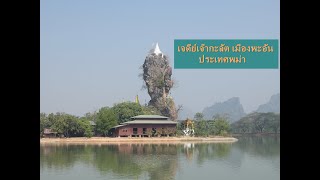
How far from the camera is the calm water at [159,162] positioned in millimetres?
7820

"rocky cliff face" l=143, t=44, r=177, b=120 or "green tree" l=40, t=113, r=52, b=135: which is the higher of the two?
"rocky cliff face" l=143, t=44, r=177, b=120

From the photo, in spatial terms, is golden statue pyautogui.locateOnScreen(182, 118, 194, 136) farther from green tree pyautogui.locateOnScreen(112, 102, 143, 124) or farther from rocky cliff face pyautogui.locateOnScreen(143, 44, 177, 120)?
rocky cliff face pyautogui.locateOnScreen(143, 44, 177, 120)

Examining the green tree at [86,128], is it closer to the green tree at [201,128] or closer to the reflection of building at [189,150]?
the reflection of building at [189,150]

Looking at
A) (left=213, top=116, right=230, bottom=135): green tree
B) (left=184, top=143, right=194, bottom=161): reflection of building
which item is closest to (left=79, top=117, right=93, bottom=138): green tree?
(left=184, top=143, right=194, bottom=161): reflection of building

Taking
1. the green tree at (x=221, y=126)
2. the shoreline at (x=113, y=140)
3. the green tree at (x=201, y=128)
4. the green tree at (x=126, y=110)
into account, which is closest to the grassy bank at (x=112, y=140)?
the shoreline at (x=113, y=140)

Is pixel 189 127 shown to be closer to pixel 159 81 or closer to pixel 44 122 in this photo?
pixel 159 81

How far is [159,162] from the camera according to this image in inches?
358

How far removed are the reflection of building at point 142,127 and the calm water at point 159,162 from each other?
0.66m

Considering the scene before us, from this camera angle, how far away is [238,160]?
32.1 ft

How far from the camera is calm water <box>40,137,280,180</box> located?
25.7 feet

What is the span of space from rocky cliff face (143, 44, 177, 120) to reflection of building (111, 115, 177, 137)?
7.08 ft
